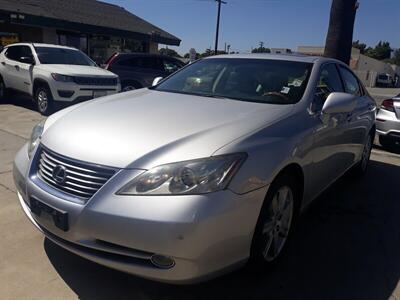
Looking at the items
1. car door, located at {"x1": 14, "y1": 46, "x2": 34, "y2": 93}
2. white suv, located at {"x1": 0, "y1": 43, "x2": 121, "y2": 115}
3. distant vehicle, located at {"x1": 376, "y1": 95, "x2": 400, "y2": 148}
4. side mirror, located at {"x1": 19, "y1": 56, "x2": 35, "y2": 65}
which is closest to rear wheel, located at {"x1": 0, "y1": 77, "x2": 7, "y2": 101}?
white suv, located at {"x1": 0, "y1": 43, "x2": 121, "y2": 115}

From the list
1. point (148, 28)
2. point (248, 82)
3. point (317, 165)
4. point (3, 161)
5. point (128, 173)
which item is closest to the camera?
point (128, 173)

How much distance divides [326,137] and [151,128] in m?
1.64

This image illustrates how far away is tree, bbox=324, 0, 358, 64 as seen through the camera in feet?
32.7

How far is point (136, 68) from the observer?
1254 centimetres

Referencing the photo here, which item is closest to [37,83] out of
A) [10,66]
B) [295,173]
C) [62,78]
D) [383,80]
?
[62,78]

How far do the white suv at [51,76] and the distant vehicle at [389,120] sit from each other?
589cm

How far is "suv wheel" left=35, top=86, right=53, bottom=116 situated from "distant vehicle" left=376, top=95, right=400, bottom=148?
680 cm

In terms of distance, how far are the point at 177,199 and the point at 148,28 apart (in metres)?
27.2

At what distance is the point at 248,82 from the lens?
387 centimetres

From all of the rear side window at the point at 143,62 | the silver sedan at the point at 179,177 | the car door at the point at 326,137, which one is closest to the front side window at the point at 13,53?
the rear side window at the point at 143,62

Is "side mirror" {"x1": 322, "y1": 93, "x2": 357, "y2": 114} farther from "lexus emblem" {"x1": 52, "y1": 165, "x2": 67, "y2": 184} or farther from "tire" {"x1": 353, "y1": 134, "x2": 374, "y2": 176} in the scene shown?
"lexus emblem" {"x1": 52, "y1": 165, "x2": 67, "y2": 184}

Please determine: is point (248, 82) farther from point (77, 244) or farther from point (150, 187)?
point (77, 244)

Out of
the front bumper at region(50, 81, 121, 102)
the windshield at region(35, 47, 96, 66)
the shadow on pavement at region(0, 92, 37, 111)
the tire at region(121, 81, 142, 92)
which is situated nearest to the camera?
the front bumper at region(50, 81, 121, 102)

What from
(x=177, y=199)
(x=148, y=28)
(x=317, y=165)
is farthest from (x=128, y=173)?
(x=148, y=28)
